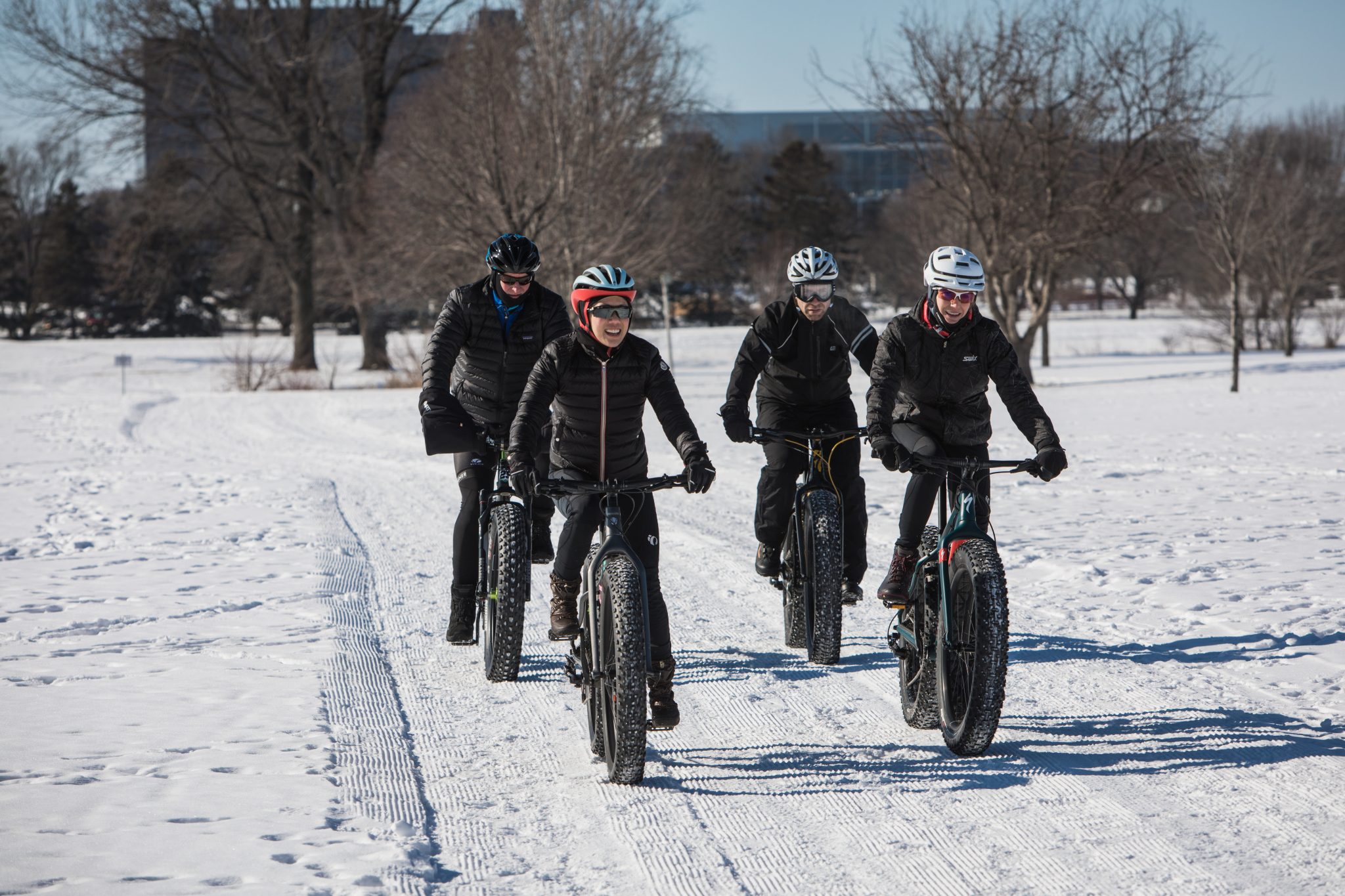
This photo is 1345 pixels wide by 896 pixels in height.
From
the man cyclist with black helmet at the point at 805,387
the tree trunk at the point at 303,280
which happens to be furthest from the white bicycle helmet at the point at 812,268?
the tree trunk at the point at 303,280

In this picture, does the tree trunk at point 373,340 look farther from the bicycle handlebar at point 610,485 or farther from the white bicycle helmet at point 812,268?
the bicycle handlebar at point 610,485

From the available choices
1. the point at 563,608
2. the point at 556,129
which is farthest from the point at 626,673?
the point at 556,129

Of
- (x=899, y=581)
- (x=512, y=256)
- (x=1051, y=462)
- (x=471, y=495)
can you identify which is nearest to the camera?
(x=1051, y=462)

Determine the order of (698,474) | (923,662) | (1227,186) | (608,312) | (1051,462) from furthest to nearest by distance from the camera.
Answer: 1. (1227,186)
2. (923,662)
3. (608,312)
4. (1051,462)
5. (698,474)

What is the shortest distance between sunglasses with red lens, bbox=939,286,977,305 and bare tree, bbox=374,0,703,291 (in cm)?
2016

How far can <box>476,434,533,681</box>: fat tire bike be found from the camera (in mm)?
5758

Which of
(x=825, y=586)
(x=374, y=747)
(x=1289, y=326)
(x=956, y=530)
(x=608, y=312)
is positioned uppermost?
(x=1289, y=326)

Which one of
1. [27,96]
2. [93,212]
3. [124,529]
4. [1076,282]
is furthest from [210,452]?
[1076,282]

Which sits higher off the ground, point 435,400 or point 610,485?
point 435,400

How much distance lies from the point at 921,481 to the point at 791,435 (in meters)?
0.94

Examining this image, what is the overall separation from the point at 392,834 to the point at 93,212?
74059 millimetres

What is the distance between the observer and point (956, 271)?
5141 mm

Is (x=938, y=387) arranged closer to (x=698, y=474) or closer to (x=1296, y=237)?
(x=698, y=474)

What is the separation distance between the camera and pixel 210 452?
1795cm
